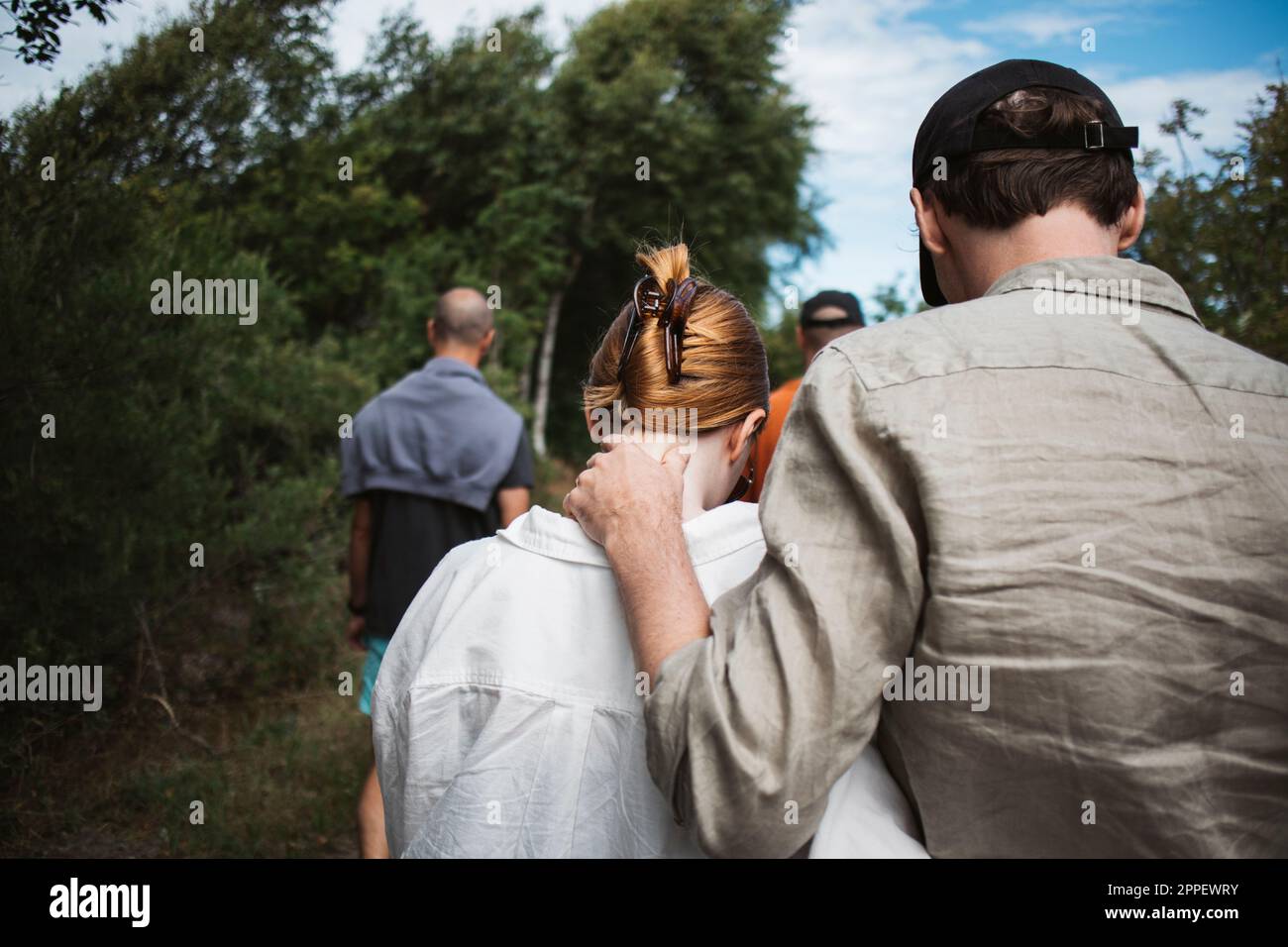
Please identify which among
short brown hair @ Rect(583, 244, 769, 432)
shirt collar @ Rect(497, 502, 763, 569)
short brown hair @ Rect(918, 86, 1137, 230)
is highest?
short brown hair @ Rect(918, 86, 1137, 230)

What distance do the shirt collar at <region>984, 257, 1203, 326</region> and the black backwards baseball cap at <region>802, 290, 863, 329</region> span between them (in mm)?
3871

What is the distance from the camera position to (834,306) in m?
5.34

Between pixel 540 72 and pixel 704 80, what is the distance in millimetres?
4518

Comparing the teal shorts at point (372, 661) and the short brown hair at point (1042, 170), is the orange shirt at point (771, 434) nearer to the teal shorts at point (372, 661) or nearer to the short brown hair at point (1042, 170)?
the teal shorts at point (372, 661)

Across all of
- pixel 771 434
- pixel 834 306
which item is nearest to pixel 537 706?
pixel 771 434

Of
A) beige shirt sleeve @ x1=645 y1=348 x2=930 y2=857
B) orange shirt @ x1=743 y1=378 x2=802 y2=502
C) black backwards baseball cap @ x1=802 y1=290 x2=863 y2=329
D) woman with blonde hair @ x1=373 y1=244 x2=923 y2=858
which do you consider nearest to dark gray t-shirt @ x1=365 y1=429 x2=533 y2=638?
orange shirt @ x1=743 y1=378 x2=802 y2=502

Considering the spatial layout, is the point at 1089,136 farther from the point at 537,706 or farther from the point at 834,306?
the point at 834,306

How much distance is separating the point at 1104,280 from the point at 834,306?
12.9 ft

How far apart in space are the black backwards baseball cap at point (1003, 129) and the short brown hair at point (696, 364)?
0.49 m

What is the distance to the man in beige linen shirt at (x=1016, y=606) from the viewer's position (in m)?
1.25

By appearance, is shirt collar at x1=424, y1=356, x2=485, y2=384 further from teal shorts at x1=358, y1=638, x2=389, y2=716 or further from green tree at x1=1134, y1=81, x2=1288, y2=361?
green tree at x1=1134, y1=81, x2=1288, y2=361

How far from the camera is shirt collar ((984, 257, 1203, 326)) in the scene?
1.45 meters

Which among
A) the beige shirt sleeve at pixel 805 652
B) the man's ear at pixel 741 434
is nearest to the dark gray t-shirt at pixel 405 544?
the man's ear at pixel 741 434
